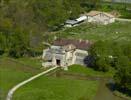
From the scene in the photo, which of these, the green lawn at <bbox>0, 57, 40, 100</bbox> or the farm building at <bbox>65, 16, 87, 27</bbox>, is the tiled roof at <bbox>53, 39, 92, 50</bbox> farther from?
the farm building at <bbox>65, 16, 87, 27</bbox>

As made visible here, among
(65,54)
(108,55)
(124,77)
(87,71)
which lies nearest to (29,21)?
(65,54)

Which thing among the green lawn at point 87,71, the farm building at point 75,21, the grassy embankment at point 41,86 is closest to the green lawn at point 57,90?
the grassy embankment at point 41,86

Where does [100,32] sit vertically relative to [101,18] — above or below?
below

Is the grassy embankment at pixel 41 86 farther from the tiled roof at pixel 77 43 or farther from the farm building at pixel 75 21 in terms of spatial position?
the farm building at pixel 75 21

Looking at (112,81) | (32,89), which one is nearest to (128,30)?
(112,81)

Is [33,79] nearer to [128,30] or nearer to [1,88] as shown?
[1,88]

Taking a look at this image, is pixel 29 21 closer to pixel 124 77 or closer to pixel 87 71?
pixel 87 71
